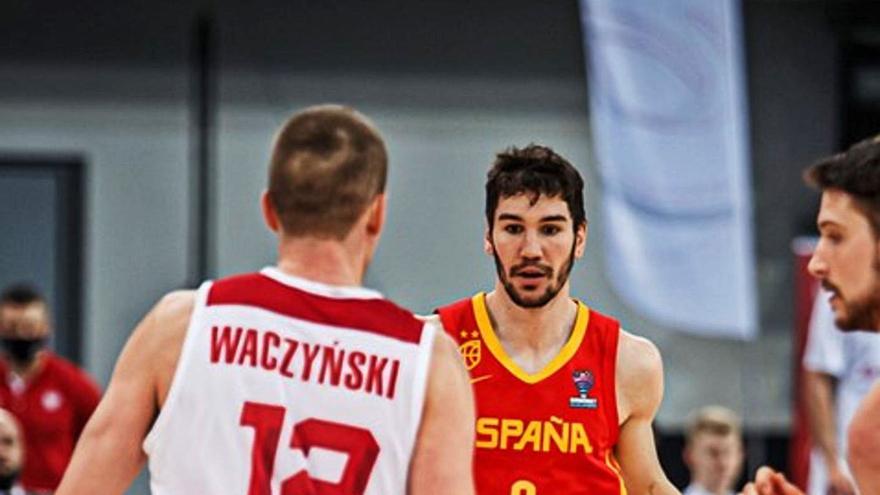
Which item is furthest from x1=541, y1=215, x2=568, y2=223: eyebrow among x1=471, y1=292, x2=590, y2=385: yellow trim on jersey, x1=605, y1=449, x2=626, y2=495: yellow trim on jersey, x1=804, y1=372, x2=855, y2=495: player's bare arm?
x1=804, y1=372, x2=855, y2=495: player's bare arm

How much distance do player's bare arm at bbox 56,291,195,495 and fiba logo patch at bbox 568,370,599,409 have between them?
173 centimetres

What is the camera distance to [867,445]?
3598mm

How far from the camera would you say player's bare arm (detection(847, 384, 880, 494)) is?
359 cm

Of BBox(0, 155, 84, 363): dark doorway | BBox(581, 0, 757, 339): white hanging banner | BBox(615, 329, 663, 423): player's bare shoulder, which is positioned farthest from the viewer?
BBox(0, 155, 84, 363): dark doorway

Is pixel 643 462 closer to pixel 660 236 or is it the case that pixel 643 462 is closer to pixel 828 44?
pixel 660 236

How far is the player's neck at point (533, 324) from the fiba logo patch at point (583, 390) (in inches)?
5.5

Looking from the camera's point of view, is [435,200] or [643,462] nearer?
[643,462]

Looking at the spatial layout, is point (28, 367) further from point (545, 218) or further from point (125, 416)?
point (125, 416)

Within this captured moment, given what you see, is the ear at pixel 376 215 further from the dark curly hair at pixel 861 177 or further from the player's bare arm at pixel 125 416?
the dark curly hair at pixel 861 177

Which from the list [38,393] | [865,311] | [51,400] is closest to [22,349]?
[38,393]

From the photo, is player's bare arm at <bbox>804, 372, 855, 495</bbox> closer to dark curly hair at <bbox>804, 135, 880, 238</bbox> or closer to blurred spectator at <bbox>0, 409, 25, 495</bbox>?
blurred spectator at <bbox>0, 409, 25, 495</bbox>

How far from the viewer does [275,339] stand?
11.5 ft

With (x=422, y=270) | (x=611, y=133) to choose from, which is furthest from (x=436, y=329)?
(x=422, y=270)

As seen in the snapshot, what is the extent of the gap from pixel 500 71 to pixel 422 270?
1.54 metres
